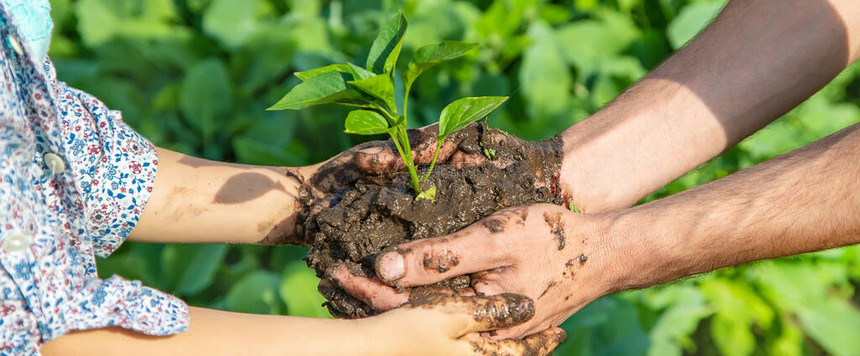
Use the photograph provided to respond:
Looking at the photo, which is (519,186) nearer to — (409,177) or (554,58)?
(409,177)

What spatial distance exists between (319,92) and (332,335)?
396 millimetres

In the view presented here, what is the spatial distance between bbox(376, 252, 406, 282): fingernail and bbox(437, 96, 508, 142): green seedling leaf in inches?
10.2

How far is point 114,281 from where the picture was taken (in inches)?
45.8

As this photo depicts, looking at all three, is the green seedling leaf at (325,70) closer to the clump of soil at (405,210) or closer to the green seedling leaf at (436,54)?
the green seedling leaf at (436,54)

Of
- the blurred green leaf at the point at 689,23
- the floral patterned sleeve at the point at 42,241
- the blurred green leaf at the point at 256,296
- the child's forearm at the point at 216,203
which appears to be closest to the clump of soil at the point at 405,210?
the child's forearm at the point at 216,203

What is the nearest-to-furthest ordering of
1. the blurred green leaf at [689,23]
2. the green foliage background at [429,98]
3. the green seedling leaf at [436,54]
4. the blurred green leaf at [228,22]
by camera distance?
the green seedling leaf at [436,54]
the green foliage background at [429,98]
the blurred green leaf at [228,22]
the blurred green leaf at [689,23]

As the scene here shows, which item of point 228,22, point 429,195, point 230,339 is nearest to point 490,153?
point 429,195

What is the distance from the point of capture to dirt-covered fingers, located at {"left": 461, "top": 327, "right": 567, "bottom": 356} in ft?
4.32

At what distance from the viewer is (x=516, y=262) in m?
1.42

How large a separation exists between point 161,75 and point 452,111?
215 centimetres

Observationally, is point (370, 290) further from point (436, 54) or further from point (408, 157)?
point (436, 54)

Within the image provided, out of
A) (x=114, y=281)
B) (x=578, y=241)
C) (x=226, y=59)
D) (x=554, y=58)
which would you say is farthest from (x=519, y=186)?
(x=226, y=59)

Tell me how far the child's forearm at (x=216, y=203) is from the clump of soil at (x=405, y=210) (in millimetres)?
102

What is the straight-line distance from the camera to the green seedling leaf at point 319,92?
Result: 48.3 inches
